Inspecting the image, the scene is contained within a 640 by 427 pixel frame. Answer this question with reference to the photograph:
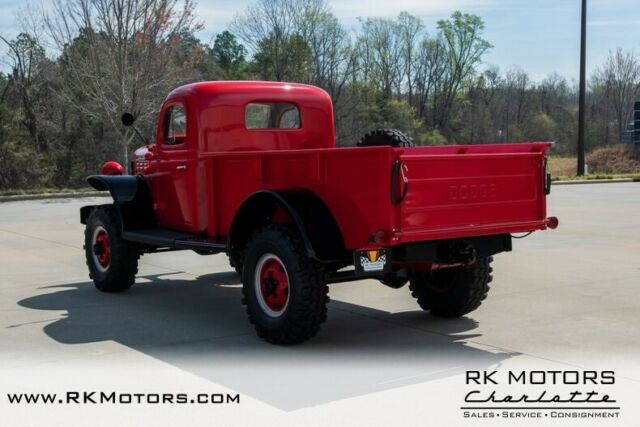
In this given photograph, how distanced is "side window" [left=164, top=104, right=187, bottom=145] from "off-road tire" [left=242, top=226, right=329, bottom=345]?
2106mm

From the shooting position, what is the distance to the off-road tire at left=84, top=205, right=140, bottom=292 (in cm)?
816

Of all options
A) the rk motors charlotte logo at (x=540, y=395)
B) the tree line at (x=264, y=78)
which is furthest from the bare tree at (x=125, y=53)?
the rk motors charlotte logo at (x=540, y=395)

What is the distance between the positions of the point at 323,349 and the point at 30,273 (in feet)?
16.9

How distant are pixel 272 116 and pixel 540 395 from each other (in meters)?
4.15

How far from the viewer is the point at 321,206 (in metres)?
5.77

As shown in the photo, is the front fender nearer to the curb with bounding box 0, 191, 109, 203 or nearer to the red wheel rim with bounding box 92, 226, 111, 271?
the red wheel rim with bounding box 92, 226, 111, 271

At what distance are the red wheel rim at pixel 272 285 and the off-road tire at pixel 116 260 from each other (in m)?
2.52

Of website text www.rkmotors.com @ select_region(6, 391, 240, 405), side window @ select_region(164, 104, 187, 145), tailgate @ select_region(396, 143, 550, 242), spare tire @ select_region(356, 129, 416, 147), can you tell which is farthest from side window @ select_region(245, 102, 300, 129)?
website text www.rkmotors.com @ select_region(6, 391, 240, 405)

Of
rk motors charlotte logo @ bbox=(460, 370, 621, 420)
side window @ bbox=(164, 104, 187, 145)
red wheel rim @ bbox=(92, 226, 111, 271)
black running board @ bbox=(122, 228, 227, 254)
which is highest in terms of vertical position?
side window @ bbox=(164, 104, 187, 145)

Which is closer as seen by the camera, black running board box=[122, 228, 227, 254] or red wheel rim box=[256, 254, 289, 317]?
red wheel rim box=[256, 254, 289, 317]

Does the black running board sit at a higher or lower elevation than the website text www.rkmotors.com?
higher

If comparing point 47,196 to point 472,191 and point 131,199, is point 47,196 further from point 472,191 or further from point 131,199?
point 472,191

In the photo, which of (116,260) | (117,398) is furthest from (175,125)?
(117,398)

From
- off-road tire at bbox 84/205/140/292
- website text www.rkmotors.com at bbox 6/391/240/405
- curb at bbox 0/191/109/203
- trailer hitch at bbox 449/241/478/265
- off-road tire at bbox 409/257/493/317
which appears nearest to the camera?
website text www.rkmotors.com at bbox 6/391/240/405
